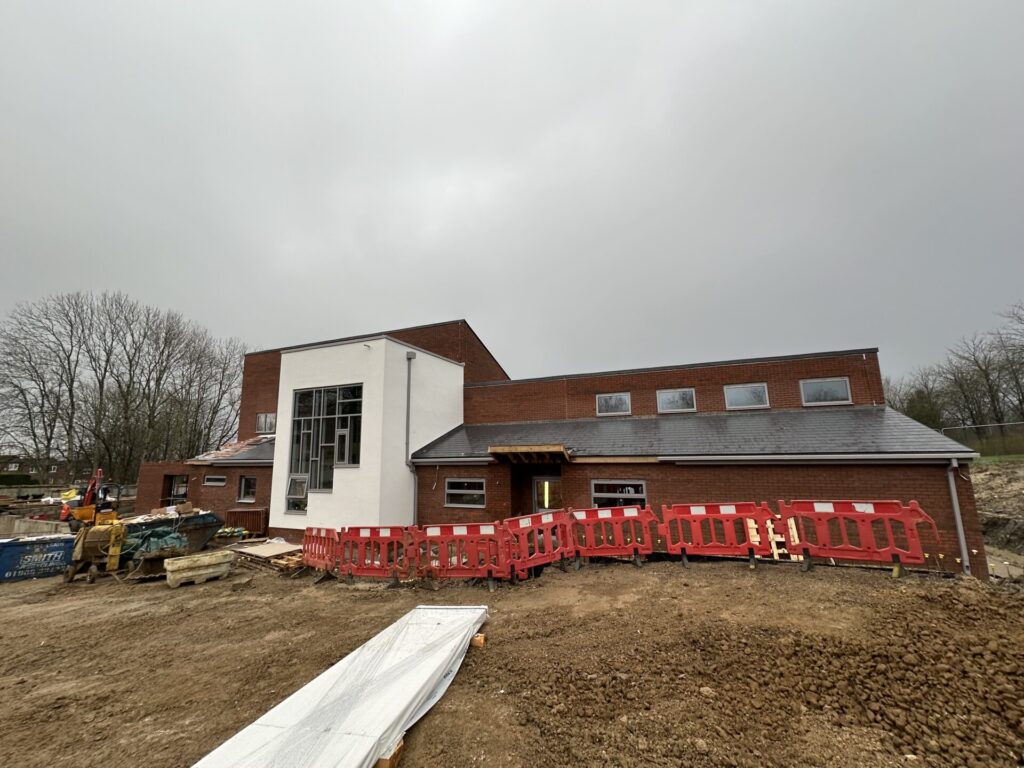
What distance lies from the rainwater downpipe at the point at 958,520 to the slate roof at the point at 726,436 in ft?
1.59

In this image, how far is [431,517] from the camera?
14891 mm

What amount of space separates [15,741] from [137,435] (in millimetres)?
37907

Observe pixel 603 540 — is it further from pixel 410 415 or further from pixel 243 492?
pixel 243 492

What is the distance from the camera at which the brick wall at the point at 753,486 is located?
9686mm

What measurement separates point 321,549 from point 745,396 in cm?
1392

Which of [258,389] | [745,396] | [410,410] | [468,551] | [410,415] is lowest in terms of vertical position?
[468,551]

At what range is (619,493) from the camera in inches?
517

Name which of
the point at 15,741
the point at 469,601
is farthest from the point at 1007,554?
the point at 15,741

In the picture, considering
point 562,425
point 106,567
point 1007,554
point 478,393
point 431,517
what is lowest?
point 1007,554

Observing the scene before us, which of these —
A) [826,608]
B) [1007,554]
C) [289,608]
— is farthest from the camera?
[1007,554]

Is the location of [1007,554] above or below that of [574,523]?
below

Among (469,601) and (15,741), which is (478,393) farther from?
(15,741)

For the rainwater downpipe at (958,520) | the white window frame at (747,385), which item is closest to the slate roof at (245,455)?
the white window frame at (747,385)

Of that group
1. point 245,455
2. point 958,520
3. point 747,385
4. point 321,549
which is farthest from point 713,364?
point 245,455
